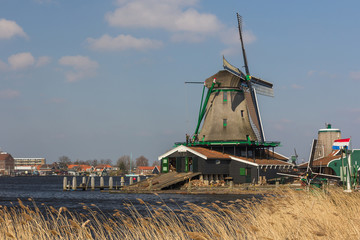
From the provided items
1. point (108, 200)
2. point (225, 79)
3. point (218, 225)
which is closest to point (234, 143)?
point (225, 79)

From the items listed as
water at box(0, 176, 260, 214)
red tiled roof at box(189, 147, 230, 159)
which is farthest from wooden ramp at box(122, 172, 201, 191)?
red tiled roof at box(189, 147, 230, 159)

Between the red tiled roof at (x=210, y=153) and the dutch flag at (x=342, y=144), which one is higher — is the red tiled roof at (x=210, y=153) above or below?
above

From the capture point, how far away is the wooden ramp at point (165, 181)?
Result: 49.7 metres

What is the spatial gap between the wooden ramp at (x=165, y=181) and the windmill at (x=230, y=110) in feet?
21.2

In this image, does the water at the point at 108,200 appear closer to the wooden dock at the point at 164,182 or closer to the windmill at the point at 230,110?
the wooden dock at the point at 164,182

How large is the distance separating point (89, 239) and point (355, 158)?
4898cm

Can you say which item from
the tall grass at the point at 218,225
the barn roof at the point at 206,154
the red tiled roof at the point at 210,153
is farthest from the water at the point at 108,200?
the tall grass at the point at 218,225

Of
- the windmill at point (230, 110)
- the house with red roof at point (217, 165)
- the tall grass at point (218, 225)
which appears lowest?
the tall grass at point (218, 225)

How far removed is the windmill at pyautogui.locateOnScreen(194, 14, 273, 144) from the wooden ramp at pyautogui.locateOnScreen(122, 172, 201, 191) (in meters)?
6.47

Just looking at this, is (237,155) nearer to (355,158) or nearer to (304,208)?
(355,158)

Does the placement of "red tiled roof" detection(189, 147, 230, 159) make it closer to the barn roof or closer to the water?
the barn roof

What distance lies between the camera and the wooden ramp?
49.7m

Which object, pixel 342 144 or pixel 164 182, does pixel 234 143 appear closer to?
pixel 164 182

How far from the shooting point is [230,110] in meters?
57.1
